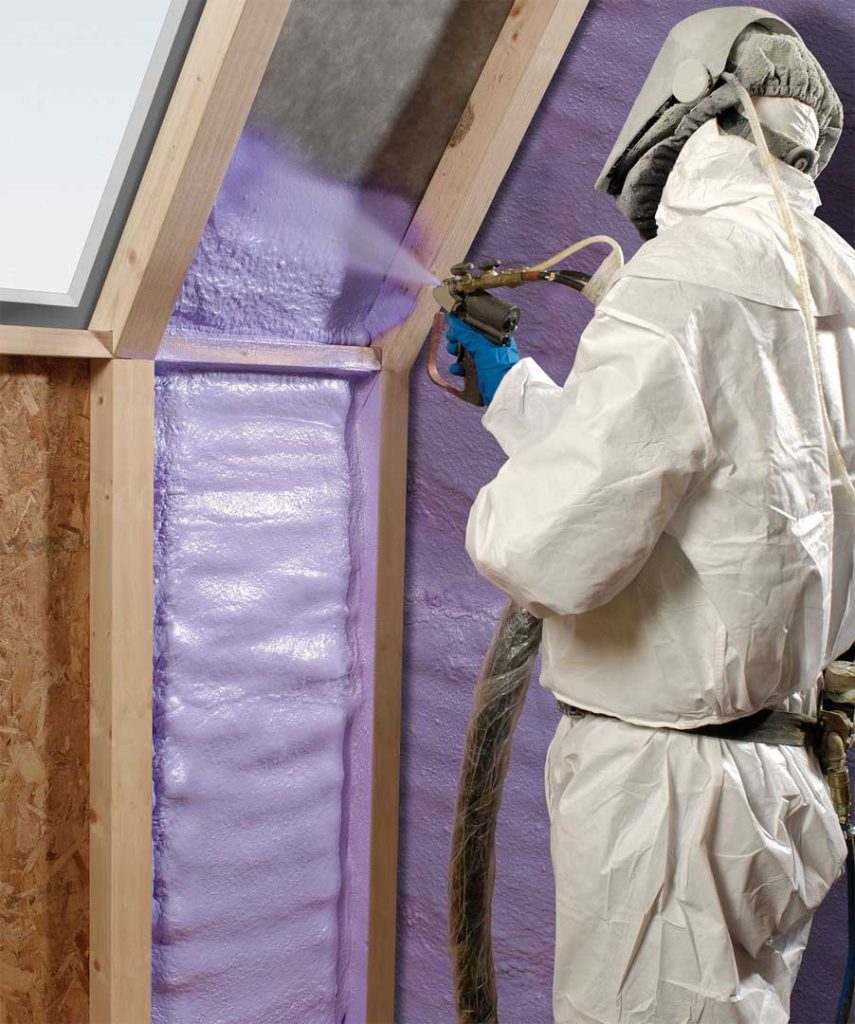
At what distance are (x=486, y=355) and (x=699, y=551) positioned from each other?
47cm

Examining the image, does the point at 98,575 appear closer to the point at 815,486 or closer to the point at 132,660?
the point at 132,660

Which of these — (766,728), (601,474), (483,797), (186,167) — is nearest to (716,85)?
(601,474)

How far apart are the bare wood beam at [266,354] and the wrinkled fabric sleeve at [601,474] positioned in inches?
22.3

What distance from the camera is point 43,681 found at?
1463mm

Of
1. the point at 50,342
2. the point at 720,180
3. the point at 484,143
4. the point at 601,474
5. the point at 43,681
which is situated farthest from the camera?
the point at 484,143

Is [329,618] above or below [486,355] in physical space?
below

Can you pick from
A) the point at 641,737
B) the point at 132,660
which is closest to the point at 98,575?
the point at 132,660

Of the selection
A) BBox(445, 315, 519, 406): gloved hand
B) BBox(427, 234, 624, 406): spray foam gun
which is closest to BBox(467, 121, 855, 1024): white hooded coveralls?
BBox(427, 234, 624, 406): spray foam gun

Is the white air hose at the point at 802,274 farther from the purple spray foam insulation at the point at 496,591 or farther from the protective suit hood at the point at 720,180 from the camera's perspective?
the purple spray foam insulation at the point at 496,591

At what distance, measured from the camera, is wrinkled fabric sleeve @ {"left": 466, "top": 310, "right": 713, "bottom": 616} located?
1091 mm

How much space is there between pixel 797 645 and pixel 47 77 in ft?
3.41

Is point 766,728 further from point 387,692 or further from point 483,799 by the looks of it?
point 387,692

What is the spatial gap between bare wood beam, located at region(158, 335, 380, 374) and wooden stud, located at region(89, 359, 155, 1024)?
72mm

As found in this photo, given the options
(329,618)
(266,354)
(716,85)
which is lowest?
(329,618)
